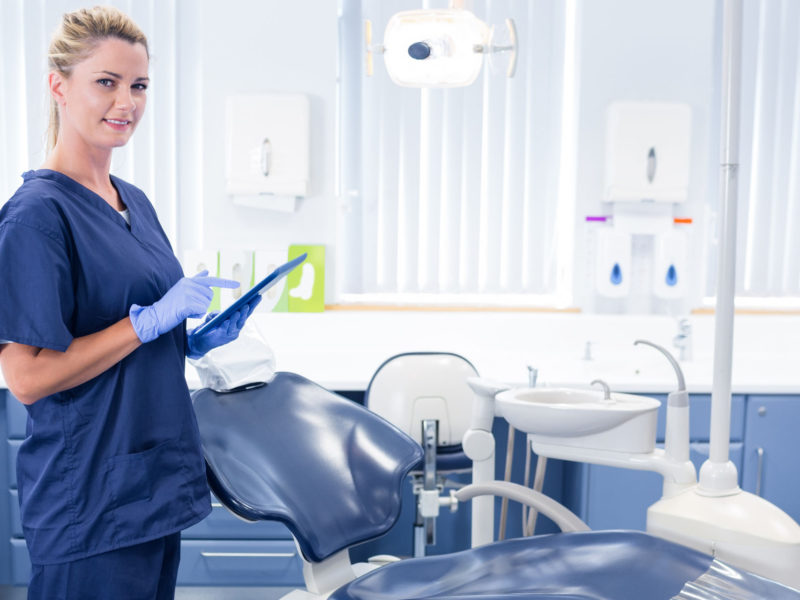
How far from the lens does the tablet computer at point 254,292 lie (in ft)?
3.92

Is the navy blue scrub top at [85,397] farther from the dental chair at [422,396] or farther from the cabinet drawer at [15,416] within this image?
the cabinet drawer at [15,416]

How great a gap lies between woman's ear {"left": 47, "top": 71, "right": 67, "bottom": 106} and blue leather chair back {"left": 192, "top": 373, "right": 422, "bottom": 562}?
0.59 metres

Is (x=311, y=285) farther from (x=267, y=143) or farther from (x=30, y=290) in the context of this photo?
(x=30, y=290)

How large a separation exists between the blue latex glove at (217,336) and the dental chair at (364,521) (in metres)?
0.09

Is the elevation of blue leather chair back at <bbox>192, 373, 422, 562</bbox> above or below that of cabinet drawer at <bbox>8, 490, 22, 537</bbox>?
above

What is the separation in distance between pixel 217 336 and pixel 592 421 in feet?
2.42

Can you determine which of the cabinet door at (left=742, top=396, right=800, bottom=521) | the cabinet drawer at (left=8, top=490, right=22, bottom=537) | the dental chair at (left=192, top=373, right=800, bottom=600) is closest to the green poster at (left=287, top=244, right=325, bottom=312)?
the cabinet drawer at (left=8, top=490, right=22, bottom=537)

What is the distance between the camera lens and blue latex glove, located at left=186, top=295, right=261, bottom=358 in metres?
1.38

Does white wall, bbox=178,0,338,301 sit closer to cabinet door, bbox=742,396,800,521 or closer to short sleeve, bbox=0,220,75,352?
cabinet door, bbox=742,396,800,521

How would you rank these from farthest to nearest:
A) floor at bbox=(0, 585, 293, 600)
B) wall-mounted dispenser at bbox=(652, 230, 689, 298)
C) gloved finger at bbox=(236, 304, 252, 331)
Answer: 1. wall-mounted dispenser at bbox=(652, 230, 689, 298)
2. floor at bbox=(0, 585, 293, 600)
3. gloved finger at bbox=(236, 304, 252, 331)

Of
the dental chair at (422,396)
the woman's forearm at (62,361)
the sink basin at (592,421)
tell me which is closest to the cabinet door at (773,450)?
the dental chair at (422,396)

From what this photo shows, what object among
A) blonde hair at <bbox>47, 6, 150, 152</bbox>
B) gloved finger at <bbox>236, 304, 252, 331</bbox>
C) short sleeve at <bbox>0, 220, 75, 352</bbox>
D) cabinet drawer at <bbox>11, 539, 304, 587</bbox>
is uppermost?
blonde hair at <bbox>47, 6, 150, 152</bbox>

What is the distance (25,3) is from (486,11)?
69.4 inches

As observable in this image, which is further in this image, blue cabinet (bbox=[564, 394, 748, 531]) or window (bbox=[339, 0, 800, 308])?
window (bbox=[339, 0, 800, 308])
